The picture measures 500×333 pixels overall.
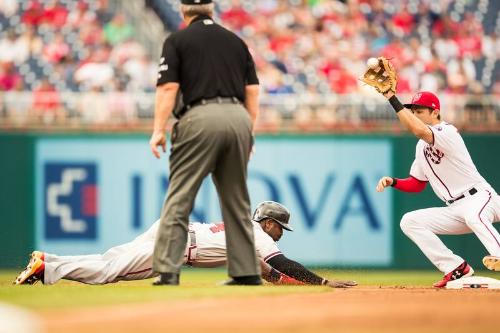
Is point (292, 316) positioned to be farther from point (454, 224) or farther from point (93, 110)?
point (93, 110)

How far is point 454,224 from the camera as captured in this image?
369 inches

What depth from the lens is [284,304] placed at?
6.48 meters

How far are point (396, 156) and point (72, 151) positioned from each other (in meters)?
4.22

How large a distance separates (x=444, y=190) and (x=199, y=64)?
9.51 feet

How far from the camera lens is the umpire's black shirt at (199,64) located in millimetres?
7418

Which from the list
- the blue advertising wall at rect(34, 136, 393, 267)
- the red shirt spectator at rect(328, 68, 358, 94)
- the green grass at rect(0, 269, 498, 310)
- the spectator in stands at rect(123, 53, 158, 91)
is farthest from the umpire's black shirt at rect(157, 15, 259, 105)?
the red shirt spectator at rect(328, 68, 358, 94)

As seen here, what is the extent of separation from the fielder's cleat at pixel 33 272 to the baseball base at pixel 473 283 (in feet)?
10.5

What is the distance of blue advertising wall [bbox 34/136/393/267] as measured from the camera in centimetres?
1420

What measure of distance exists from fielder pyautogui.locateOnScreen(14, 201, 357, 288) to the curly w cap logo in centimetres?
574

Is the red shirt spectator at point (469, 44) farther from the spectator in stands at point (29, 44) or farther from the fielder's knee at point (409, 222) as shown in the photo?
the fielder's knee at point (409, 222)

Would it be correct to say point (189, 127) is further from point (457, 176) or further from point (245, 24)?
point (245, 24)

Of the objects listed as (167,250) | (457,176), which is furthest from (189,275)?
(167,250)

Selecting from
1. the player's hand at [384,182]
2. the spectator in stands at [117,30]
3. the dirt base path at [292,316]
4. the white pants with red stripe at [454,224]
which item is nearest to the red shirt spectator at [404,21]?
the spectator in stands at [117,30]

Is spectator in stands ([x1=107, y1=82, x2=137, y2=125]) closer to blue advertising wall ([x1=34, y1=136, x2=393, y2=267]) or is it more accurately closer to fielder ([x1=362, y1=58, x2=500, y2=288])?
blue advertising wall ([x1=34, y1=136, x2=393, y2=267])
